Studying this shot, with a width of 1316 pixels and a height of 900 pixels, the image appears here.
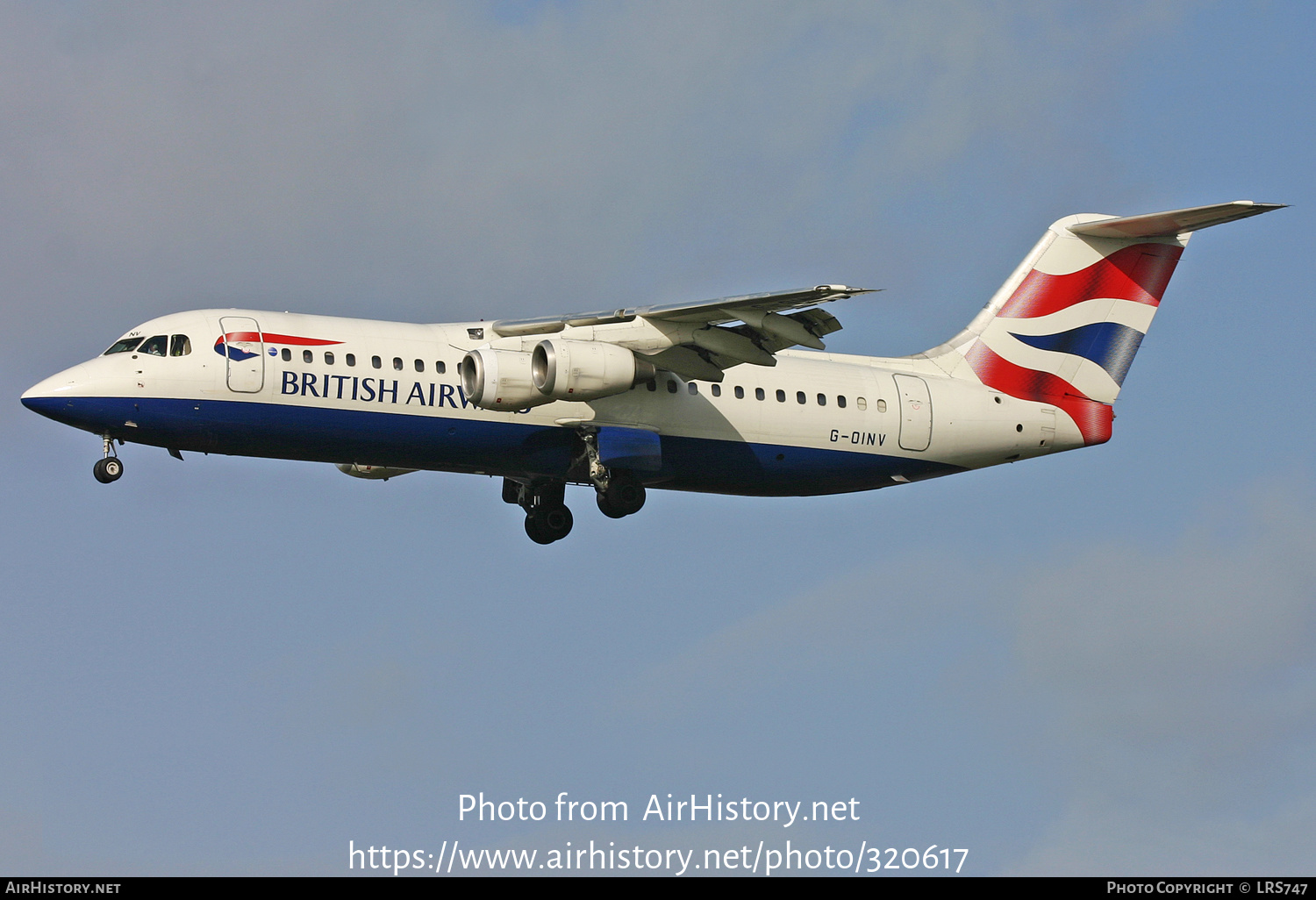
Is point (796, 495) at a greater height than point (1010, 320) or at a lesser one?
lesser

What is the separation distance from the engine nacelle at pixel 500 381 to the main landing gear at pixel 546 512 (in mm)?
2984

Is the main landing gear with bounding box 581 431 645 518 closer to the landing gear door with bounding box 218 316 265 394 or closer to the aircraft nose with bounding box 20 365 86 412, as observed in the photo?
the landing gear door with bounding box 218 316 265 394

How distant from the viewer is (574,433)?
24406mm

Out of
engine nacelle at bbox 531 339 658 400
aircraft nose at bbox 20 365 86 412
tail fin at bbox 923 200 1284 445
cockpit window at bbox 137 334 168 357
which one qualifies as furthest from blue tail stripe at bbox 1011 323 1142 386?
aircraft nose at bbox 20 365 86 412

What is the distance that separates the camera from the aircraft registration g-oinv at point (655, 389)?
74.9 feet

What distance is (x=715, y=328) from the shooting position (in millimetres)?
24031

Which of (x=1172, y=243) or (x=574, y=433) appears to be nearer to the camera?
(x=574, y=433)

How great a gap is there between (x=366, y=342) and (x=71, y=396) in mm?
3530

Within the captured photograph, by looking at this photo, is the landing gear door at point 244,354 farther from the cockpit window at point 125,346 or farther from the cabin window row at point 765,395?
the cabin window row at point 765,395

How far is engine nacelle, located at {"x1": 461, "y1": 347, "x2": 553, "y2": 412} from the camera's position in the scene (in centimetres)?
2295

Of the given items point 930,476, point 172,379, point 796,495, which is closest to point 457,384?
point 172,379

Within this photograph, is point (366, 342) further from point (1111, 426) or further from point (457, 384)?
point (1111, 426)

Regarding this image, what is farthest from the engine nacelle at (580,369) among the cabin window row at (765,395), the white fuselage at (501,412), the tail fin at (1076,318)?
the tail fin at (1076,318)

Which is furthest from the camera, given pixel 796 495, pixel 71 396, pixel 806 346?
pixel 796 495
